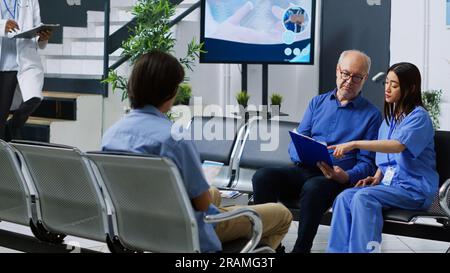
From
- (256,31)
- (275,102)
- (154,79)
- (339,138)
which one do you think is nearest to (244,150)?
(339,138)

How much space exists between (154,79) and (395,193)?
156 centimetres

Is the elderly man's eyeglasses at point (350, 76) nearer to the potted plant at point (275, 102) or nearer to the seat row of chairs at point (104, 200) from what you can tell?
the seat row of chairs at point (104, 200)

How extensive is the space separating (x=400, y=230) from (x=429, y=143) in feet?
1.61

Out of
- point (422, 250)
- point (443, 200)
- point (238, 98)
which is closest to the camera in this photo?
point (443, 200)

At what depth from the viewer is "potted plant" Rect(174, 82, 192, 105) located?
8.62 meters

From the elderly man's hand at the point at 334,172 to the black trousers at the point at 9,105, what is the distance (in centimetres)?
322

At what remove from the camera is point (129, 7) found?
Result: 9688mm

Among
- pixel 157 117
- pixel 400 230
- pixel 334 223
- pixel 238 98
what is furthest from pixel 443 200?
pixel 238 98

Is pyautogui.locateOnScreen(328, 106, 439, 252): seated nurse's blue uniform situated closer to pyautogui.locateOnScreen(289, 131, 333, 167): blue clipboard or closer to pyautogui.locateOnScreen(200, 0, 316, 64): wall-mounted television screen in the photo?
→ pyautogui.locateOnScreen(289, 131, 333, 167): blue clipboard

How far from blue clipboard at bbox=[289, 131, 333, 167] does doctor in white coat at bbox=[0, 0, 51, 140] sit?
10.00 ft

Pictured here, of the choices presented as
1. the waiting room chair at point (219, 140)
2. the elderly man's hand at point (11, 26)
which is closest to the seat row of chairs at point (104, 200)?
the waiting room chair at point (219, 140)

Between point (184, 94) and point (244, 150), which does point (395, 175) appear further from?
point (184, 94)

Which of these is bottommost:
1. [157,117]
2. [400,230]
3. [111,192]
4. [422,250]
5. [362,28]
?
[422,250]
